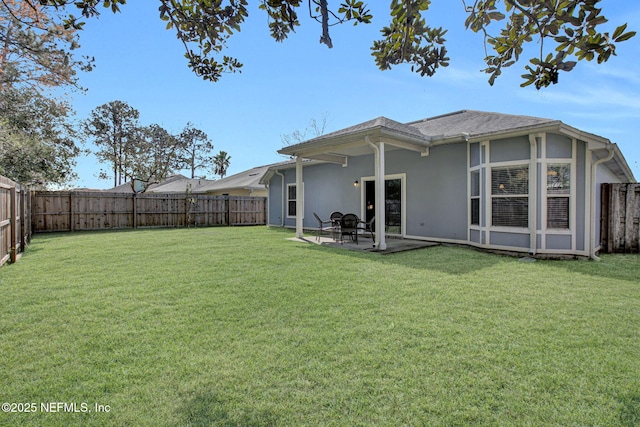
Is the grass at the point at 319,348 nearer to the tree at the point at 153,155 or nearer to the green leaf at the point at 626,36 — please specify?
the green leaf at the point at 626,36

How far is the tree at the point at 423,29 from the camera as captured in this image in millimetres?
1713

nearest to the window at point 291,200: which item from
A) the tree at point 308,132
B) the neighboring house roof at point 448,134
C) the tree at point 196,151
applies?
the neighboring house roof at point 448,134

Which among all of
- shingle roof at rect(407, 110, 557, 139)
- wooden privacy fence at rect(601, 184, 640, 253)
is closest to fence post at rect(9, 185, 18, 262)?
shingle roof at rect(407, 110, 557, 139)

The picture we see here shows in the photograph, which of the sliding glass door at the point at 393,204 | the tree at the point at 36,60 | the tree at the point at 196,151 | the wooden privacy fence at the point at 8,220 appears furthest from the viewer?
the tree at the point at 196,151

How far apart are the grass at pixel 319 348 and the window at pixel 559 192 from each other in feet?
7.50

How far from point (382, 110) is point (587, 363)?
32.5 feet

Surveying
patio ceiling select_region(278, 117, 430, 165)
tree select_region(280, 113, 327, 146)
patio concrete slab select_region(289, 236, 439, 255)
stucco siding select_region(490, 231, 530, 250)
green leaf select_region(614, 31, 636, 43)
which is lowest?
patio concrete slab select_region(289, 236, 439, 255)

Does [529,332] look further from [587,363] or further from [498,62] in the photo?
[498,62]

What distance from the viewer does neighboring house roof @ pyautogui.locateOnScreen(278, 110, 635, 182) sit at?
6.73 metres

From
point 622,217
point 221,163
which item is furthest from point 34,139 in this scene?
point 221,163

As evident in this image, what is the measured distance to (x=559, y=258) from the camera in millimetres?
7051

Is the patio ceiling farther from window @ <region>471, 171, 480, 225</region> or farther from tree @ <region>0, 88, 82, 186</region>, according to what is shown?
tree @ <region>0, 88, 82, 186</region>

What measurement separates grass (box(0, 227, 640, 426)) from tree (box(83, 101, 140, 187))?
930 inches

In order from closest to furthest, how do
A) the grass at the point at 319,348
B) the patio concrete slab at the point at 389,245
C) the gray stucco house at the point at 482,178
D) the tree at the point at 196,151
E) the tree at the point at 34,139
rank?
1. the grass at the point at 319,348
2. the gray stucco house at the point at 482,178
3. the patio concrete slab at the point at 389,245
4. the tree at the point at 34,139
5. the tree at the point at 196,151
